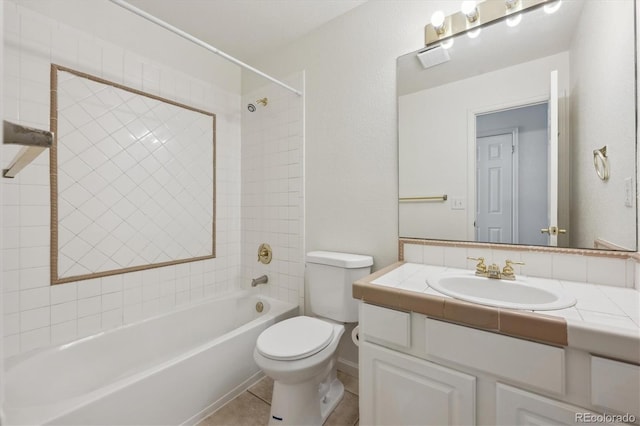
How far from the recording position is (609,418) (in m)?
0.83

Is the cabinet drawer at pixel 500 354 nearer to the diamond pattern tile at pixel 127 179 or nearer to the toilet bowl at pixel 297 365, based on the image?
the toilet bowl at pixel 297 365

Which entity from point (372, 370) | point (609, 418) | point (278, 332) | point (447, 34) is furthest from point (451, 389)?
point (447, 34)

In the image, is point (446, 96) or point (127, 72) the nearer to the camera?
point (446, 96)

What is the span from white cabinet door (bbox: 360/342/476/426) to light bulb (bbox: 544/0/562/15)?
159cm

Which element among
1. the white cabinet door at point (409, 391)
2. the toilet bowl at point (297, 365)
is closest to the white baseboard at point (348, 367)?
the toilet bowl at point (297, 365)

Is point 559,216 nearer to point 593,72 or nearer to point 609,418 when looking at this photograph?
point 593,72

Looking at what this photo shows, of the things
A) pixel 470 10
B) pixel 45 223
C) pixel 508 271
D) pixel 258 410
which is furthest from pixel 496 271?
pixel 45 223

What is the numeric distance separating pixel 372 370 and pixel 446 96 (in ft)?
4.59

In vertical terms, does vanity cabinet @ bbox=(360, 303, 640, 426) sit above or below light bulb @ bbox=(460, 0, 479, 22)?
below

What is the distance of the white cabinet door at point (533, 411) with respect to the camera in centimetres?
87

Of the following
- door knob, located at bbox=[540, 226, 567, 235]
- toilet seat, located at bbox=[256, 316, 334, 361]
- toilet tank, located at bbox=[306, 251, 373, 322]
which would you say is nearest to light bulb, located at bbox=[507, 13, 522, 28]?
door knob, located at bbox=[540, 226, 567, 235]

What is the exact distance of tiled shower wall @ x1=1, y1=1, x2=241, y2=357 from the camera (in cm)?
150

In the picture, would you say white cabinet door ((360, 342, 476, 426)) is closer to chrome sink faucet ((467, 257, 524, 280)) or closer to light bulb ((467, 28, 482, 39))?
chrome sink faucet ((467, 257, 524, 280))

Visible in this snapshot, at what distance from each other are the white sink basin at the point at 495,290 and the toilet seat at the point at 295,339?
628mm
